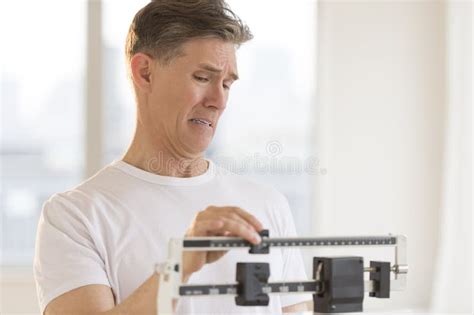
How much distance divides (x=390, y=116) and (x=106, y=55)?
1.69m

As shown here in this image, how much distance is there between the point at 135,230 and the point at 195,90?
0.30 m

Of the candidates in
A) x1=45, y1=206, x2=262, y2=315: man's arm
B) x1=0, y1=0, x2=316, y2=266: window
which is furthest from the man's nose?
x1=0, y1=0, x2=316, y2=266: window

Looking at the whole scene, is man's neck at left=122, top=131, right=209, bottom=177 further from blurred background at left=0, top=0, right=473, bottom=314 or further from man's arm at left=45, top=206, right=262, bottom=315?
blurred background at left=0, top=0, right=473, bottom=314

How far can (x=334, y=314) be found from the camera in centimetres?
133

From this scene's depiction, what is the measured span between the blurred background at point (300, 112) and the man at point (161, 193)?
3049mm

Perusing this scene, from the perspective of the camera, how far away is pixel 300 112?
16.3 ft

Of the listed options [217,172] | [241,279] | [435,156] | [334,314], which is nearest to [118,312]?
[241,279]

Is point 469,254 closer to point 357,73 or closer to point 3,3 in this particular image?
→ point 357,73

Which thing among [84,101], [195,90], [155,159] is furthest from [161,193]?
[84,101]

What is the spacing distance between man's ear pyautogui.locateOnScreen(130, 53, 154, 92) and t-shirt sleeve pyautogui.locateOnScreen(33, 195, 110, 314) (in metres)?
0.31

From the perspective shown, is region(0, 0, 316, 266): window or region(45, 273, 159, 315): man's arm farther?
region(0, 0, 316, 266): window

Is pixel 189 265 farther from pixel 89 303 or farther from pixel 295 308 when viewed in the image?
pixel 295 308

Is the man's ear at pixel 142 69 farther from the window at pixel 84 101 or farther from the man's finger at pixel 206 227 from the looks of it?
the window at pixel 84 101

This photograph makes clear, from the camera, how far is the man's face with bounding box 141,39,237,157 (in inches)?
65.2
